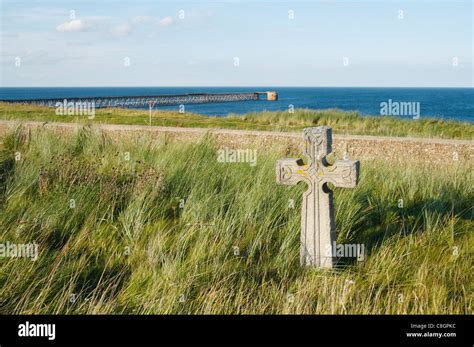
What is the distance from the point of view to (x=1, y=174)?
7871 millimetres

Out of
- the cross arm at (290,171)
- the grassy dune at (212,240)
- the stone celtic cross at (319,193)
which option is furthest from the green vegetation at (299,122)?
the stone celtic cross at (319,193)

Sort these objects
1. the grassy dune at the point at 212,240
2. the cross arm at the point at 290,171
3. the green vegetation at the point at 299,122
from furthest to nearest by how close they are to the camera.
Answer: the green vegetation at the point at 299,122 → the cross arm at the point at 290,171 → the grassy dune at the point at 212,240

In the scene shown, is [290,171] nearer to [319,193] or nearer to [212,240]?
[319,193]

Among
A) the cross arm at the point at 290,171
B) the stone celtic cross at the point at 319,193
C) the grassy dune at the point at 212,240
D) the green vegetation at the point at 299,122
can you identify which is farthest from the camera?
the green vegetation at the point at 299,122

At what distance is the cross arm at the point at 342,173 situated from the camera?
5434 mm

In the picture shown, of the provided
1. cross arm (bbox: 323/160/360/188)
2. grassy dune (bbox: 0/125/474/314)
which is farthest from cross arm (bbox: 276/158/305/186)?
grassy dune (bbox: 0/125/474/314)

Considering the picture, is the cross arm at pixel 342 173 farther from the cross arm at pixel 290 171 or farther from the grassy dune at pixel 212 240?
the grassy dune at pixel 212 240

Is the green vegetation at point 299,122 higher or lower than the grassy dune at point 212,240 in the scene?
higher

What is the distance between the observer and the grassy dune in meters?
4.61

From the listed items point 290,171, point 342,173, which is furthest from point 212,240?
point 342,173

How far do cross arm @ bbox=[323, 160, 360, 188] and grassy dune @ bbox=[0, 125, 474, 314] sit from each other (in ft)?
2.11

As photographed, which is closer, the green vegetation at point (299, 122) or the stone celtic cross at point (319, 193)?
the stone celtic cross at point (319, 193)

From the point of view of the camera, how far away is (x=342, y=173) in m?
5.45

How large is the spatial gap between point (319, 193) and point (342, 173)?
290mm
